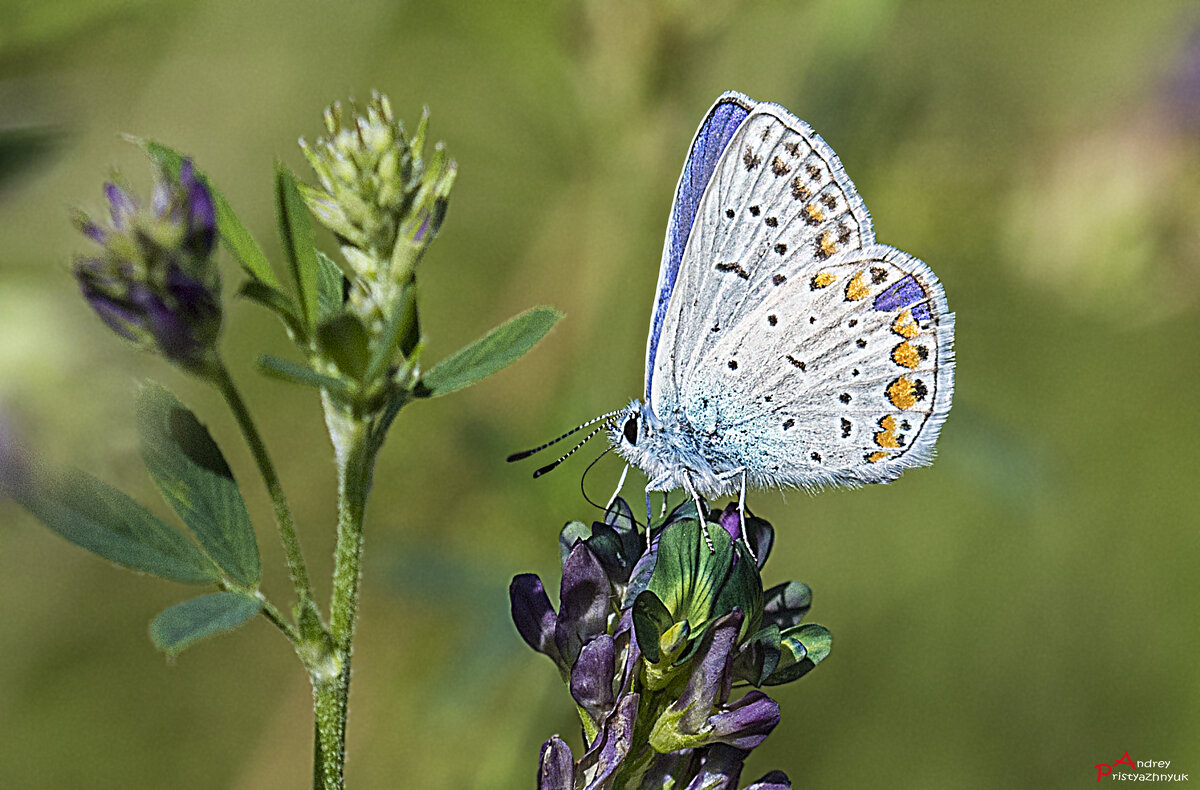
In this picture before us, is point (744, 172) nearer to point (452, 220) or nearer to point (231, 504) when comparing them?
point (231, 504)

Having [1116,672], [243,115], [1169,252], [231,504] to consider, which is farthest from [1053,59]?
[231,504]

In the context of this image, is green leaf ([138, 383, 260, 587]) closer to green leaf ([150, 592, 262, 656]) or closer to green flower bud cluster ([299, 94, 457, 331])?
green leaf ([150, 592, 262, 656])

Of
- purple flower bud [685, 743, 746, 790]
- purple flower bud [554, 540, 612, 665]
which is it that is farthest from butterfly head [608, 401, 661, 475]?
purple flower bud [685, 743, 746, 790]

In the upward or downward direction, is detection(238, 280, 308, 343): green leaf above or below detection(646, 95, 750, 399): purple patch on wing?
below

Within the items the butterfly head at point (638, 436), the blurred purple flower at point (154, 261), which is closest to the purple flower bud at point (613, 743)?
the blurred purple flower at point (154, 261)

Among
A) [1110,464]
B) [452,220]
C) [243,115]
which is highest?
[243,115]

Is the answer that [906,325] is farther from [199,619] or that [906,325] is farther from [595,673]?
[199,619]
